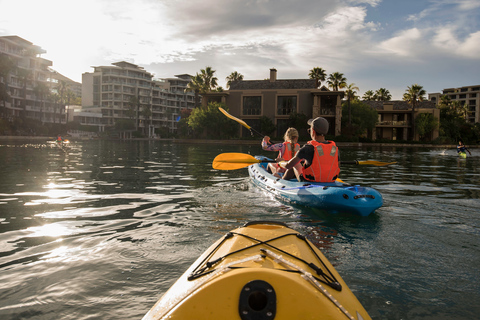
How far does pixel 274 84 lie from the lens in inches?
2039

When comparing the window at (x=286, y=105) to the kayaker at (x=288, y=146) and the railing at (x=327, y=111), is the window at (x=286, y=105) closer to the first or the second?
the railing at (x=327, y=111)

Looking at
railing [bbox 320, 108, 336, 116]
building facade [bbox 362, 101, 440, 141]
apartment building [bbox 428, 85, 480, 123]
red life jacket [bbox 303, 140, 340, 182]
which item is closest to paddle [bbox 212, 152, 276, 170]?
red life jacket [bbox 303, 140, 340, 182]

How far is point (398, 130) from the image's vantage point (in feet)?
199

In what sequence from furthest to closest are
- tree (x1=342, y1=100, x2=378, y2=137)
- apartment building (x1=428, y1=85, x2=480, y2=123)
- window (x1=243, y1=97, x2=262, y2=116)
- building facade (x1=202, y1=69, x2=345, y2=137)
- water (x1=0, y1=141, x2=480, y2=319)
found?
1. apartment building (x1=428, y1=85, x2=480, y2=123)
2. tree (x1=342, y1=100, x2=378, y2=137)
3. window (x1=243, y1=97, x2=262, y2=116)
4. building facade (x1=202, y1=69, x2=345, y2=137)
5. water (x1=0, y1=141, x2=480, y2=319)

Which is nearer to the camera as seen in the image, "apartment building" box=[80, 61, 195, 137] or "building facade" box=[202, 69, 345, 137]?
"building facade" box=[202, 69, 345, 137]

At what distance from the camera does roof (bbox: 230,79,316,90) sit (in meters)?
50.4

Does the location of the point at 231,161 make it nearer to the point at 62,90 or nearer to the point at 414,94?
the point at 414,94

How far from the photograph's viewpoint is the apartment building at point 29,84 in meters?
62.1

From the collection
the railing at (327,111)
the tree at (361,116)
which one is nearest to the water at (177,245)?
the railing at (327,111)

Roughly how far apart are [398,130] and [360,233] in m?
61.4

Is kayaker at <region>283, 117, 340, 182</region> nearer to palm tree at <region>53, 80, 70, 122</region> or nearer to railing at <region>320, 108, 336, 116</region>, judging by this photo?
railing at <region>320, 108, 336, 116</region>

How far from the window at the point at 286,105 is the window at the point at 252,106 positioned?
284cm

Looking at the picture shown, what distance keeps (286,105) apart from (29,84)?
51.6 metres

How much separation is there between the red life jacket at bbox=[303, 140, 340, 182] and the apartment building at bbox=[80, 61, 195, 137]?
8302 centimetres
